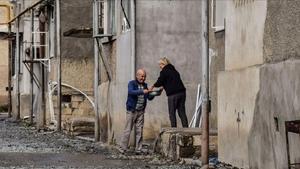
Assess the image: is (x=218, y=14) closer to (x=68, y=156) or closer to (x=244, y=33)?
(x=68, y=156)

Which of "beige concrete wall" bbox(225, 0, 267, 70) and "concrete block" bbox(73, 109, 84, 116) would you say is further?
"concrete block" bbox(73, 109, 84, 116)

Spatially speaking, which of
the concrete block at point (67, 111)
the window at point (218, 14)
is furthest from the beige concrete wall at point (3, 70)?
the window at point (218, 14)

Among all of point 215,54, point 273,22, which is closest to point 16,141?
point 215,54

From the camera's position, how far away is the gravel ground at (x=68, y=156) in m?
14.6

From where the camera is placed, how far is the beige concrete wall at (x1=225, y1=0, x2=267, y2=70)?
1169 centimetres

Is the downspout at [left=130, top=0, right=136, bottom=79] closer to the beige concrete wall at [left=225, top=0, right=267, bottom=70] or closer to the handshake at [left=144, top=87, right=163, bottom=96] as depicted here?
the handshake at [left=144, top=87, right=163, bottom=96]

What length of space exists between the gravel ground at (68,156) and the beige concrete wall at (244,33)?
1.81 m

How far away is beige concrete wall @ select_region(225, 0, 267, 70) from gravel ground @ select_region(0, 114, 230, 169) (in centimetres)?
181

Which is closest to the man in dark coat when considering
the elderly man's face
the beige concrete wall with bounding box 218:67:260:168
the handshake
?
the handshake

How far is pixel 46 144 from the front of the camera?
20.7m

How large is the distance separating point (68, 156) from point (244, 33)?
586 cm

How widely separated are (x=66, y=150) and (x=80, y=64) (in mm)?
10613

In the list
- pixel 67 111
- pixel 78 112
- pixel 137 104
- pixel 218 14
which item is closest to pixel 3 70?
pixel 67 111

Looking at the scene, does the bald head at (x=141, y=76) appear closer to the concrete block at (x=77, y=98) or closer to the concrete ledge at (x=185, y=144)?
the concrete ledge at (x=185, y=144)
